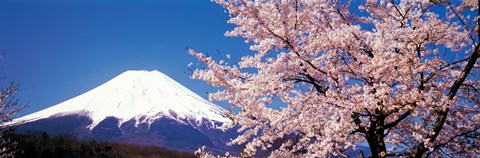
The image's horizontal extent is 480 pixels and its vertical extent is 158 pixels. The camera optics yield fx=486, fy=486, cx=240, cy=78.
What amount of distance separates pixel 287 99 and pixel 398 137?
2406mm

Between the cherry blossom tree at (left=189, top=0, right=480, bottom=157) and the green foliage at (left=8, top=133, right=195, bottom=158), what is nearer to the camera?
the cherry blossom tree at (left=189, top=0, right=480, bottom=157)

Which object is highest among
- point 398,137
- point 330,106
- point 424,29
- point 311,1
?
point 311,1

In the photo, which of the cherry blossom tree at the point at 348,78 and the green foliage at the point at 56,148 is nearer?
the cherry blossom tree at the point at 348,78

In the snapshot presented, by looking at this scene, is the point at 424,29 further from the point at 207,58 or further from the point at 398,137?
the point at 207,58

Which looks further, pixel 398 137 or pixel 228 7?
pixel 398 137

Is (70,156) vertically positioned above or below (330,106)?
above

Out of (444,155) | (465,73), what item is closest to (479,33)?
(465,73)

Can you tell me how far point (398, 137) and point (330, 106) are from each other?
262 centimetres

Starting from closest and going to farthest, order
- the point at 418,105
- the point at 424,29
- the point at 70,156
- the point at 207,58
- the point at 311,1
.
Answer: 1. the point at 418,105
2. the point at 424,29
3. the point at 311,1
4. the point at 207,58
5. the point at 70,156

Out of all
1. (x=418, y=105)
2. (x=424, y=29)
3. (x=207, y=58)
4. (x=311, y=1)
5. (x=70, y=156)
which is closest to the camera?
(x=418, y=105)

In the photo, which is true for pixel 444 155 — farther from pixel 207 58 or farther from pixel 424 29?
pixel 207 58

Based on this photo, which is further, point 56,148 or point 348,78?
point 56,148

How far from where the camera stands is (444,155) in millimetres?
8039

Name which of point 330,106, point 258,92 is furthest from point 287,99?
point 330,106
